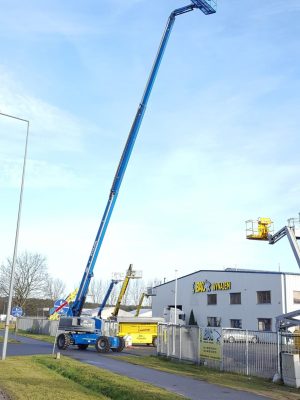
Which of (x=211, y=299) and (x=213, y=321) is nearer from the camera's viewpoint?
(x=213, y=321)

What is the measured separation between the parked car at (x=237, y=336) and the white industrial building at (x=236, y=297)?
A: 86.5 feet

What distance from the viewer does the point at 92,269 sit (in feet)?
96.1

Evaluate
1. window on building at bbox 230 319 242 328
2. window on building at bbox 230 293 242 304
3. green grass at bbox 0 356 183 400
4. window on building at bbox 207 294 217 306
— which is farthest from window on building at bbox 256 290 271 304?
green grass at bbox 0 356 183 400

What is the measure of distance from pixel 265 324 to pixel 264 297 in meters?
2.63

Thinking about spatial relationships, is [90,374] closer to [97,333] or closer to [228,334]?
[228,334]

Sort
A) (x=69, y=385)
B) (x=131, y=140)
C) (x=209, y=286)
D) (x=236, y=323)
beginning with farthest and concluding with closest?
(x=209, y=286)
(x=236, y=323)
(x=131, y=140)
(x=69, y=385)

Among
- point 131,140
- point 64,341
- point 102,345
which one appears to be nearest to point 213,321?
point 102,345

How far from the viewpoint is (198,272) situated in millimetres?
59250

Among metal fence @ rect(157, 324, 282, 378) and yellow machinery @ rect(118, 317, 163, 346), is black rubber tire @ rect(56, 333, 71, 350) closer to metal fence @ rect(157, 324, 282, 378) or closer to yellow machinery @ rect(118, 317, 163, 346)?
metal fence @ rect(157, 324, 282, 378)

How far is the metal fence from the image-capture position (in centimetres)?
1828

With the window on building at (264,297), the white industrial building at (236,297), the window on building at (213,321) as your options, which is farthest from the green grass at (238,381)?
the window on building at (213,321)

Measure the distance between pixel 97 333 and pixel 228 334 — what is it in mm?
11483

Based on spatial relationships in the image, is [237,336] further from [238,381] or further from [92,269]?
[92,269]

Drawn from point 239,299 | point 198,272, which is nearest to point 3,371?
point 239,299
